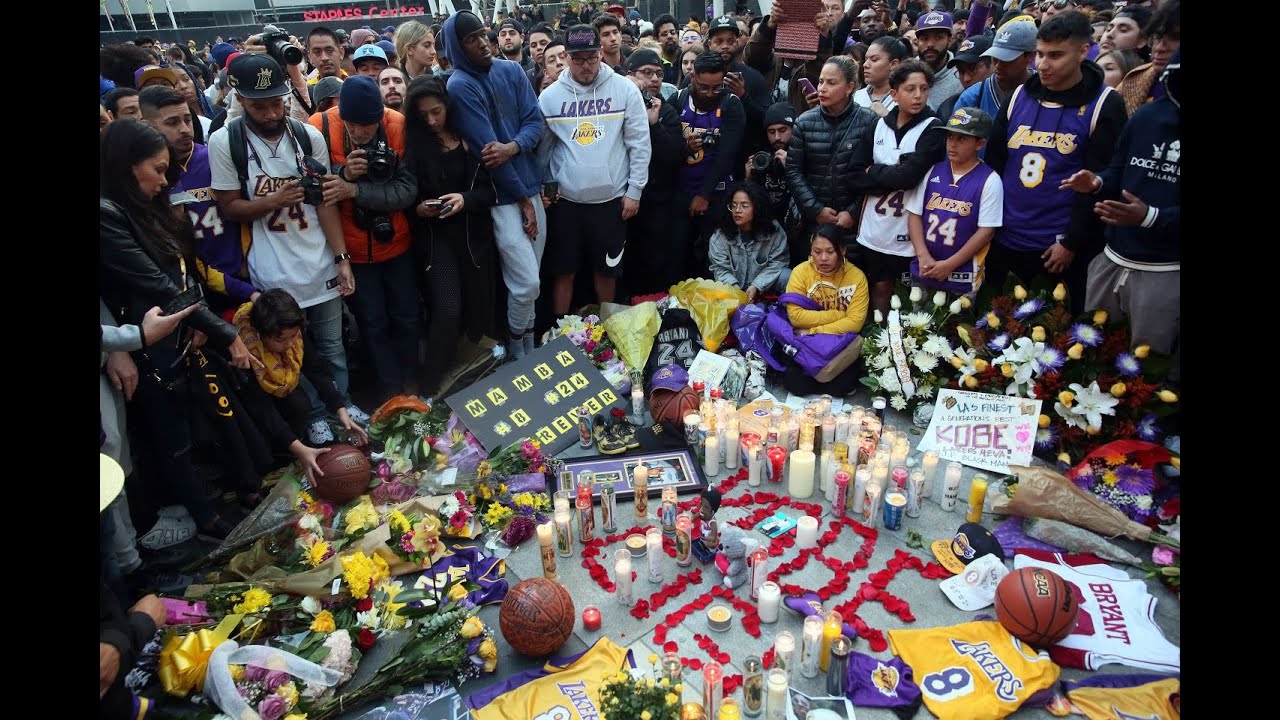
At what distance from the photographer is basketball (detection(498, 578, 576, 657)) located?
3.04 metres

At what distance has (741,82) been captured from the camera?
5852mm

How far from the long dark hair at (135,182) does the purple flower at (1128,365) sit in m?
5.10

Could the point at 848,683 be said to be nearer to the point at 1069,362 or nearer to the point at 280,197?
the point at 1069,362

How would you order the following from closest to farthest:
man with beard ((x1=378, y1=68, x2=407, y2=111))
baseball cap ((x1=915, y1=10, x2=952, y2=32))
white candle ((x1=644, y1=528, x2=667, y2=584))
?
white candle ((x1=644, y1=528, x2=667, y2=584)), man with beard ((x1=378, y1=68, x2=407, y2=111)), baseball cap ((x1=915, y1=10, x2=952, y2=32))

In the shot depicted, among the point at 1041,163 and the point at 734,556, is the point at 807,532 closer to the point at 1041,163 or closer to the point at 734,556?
the point at 734,556

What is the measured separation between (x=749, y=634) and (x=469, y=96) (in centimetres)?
364

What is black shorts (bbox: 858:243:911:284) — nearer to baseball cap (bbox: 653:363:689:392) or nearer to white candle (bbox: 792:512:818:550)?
baseball cap (bbox: 653:363:689:392)

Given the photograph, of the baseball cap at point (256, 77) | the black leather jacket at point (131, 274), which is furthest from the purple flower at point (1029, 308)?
the black leather jacket at point (131, 274)

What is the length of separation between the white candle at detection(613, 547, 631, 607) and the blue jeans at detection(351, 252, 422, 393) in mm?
2507

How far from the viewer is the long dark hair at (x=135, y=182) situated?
3.39m

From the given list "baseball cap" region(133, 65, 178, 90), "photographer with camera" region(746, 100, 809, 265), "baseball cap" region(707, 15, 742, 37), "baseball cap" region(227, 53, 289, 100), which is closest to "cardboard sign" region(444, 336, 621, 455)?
"photographer with camera" region(746, 100, 809, 265)

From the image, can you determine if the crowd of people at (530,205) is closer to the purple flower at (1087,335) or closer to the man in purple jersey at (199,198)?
the man in purple jersey at (199,198)

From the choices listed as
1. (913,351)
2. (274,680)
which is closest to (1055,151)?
(913,351)

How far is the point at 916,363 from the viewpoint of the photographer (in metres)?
4.87
